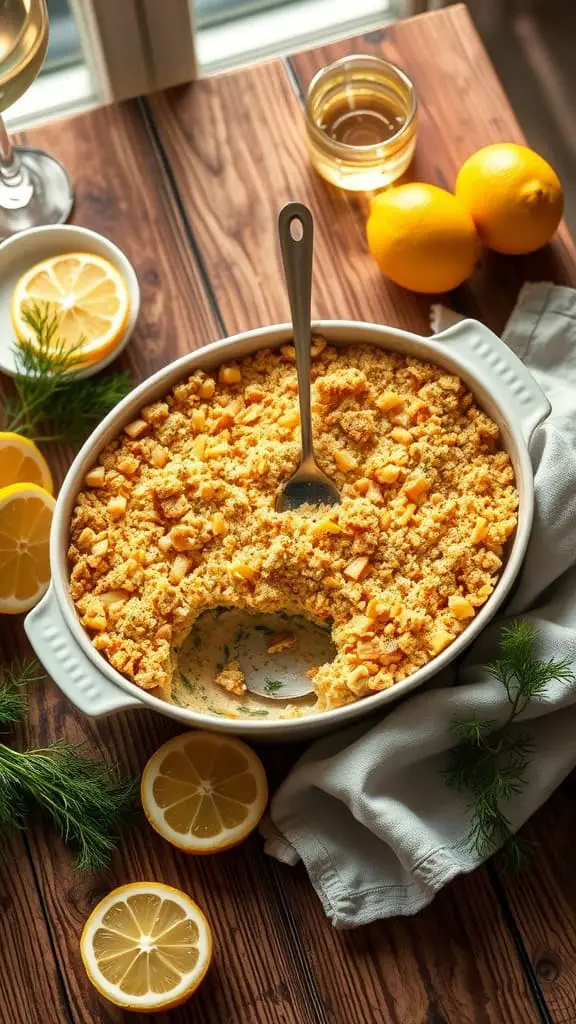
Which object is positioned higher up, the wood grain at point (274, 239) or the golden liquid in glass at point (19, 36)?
the golden liquid in glass at point (19, 36)

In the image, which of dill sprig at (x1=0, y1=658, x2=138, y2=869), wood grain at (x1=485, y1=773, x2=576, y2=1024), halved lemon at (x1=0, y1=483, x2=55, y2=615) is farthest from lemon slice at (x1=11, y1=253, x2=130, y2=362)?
wood grain at (x1=485, y1=773, x2=576, y2=1024)

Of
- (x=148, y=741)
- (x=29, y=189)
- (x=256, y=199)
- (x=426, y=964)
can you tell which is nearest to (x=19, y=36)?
(x=29, y=189)

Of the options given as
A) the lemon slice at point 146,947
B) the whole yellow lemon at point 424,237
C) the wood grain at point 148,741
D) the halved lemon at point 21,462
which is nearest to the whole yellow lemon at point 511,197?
the whole yellow lemon at point 424,237

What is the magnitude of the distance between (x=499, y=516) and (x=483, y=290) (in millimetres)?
509

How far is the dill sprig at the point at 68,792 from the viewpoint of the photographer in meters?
1.86

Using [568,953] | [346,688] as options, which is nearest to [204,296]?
[346,688]

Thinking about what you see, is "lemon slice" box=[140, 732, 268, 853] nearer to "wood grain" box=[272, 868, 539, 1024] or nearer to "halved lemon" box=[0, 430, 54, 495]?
"wood grain" box=[272, 868, 539, 1024]

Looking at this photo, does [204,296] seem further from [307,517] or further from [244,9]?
[244,9]

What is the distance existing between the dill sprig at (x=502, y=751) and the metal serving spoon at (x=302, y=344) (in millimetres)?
372

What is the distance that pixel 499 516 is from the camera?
182 centimetres

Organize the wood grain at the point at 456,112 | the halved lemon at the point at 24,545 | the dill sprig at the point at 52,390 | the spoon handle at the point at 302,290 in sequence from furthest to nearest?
the wood grain at the point at 456,112 < the dill sprig at the point at 52,390 < the halved lemon at the point at 24,545 < the spoon handle at the point at 302,290

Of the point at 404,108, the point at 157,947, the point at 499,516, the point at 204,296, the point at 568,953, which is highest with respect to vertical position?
the point at 404,108

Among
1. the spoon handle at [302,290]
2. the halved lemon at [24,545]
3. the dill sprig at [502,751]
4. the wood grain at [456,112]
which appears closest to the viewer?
the spoon handle at [302,290]

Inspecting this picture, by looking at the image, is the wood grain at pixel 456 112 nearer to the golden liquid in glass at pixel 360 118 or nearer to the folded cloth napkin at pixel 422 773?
the golden liquid in glass at pixel 360 118
